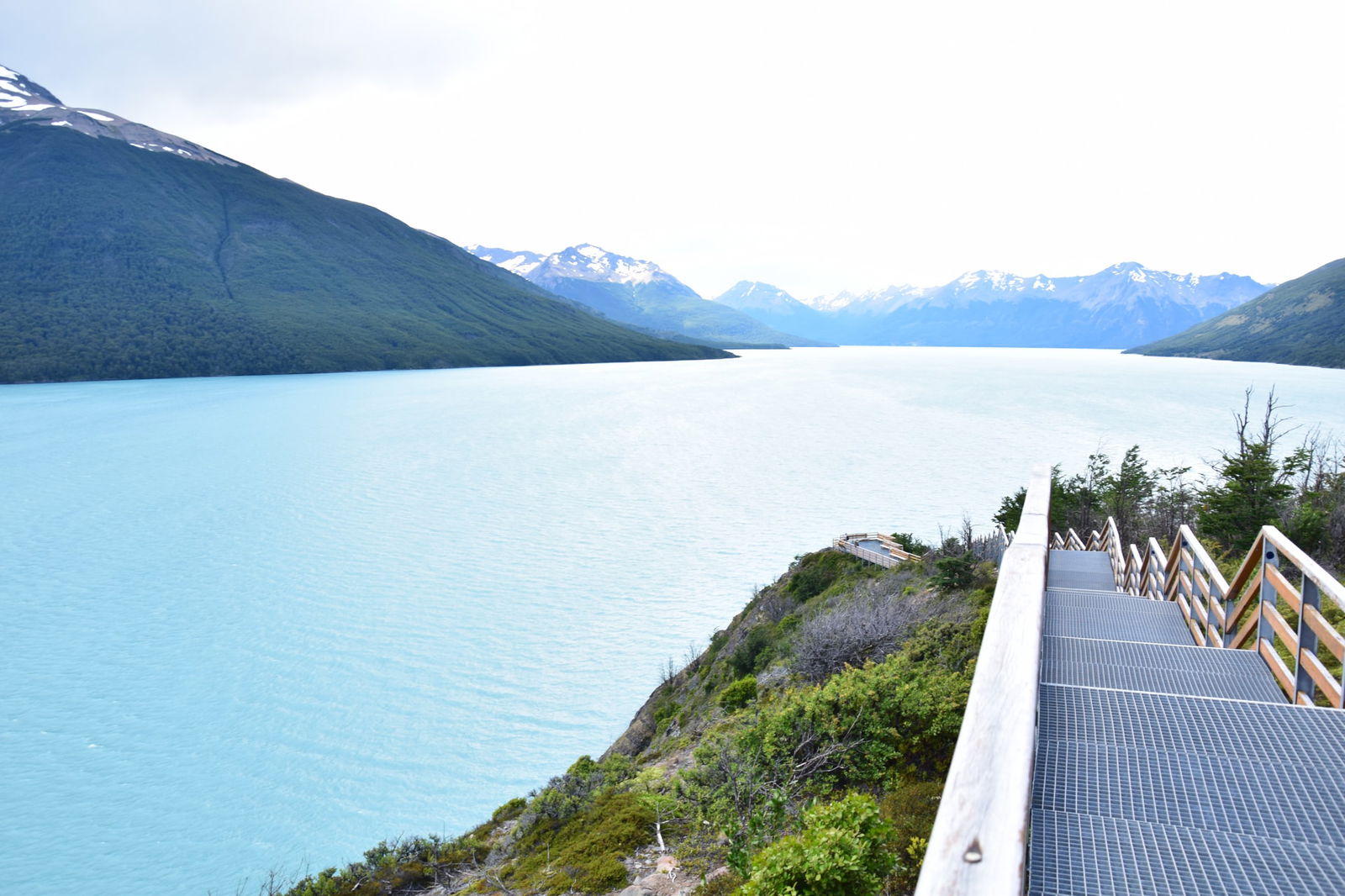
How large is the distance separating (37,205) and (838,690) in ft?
783

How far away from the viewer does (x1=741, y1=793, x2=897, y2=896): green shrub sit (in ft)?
11.3

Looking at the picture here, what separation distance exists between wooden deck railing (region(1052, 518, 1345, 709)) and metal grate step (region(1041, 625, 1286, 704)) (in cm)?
18

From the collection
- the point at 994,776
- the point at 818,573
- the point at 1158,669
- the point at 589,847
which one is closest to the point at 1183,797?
the point at 994,776

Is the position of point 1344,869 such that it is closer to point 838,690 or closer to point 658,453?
point 838,690

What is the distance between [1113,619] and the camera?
6406 mm

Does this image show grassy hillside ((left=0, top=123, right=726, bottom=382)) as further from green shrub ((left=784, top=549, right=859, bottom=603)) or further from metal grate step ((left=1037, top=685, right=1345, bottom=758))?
metal grate step ((left=1037, top=685, right=1345, bottom=758))

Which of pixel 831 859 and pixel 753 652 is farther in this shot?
pixel 753 652

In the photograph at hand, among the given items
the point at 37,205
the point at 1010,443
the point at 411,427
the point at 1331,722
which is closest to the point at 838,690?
the point at 1331,722

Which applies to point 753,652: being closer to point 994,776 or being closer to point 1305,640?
point 1305,640

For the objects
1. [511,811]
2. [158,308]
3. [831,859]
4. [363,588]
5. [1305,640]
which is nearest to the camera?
[831,859]

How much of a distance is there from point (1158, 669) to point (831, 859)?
243 centimetres

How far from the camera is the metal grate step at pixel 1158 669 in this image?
4066 mm

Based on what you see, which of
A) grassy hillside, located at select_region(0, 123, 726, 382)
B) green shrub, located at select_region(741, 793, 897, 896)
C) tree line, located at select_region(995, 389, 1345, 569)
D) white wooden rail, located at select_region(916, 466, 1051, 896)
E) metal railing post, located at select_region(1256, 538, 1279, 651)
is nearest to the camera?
white wooden rail, located at select_region(916, 466, 1051, 896)

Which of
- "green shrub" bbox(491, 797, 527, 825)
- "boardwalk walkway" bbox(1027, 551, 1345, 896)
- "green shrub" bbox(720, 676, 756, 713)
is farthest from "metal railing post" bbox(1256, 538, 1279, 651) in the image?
"green shrub" bbox(491, 797, 527, 825)
